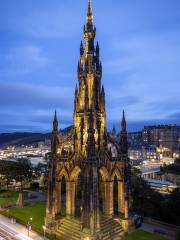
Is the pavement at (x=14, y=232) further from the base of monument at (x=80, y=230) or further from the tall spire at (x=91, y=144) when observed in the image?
the tall spire at (x=91, y=144)

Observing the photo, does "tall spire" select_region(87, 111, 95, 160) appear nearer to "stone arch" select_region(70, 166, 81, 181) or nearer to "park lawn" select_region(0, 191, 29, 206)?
"stone arch" select_region(70, 166, 81, 181)

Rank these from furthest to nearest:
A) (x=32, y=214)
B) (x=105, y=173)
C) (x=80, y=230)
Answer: (x=32, y=214), (x=105, y=173), (x=80, y=230)

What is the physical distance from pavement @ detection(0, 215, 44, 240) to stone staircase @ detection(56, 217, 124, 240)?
3073 mm

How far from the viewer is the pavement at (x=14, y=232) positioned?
3959cm

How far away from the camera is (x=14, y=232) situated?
4194 cm

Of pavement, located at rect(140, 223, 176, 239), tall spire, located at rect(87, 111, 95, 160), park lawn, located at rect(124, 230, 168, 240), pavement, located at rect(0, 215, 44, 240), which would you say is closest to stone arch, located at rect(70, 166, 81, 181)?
tall spire, located at rect(87, 111, 95, 160)

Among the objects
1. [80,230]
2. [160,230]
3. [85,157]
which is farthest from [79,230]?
[160,230]

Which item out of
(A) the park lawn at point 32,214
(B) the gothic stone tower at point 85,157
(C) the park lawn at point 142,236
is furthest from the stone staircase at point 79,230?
(A) the park lawn at point 32,214

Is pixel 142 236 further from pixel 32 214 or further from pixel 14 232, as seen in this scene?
pixel 32 214

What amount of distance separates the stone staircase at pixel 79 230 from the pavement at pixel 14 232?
121 inches

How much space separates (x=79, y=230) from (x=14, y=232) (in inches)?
427

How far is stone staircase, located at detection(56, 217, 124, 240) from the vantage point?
36.9m

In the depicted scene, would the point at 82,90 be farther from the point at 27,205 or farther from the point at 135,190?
the point at 27,205

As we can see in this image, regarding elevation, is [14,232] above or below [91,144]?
below
